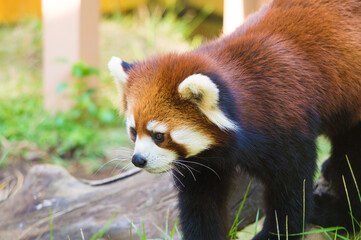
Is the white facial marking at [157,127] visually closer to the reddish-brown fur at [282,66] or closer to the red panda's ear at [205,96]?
the reddish-brown fur at [282,66]

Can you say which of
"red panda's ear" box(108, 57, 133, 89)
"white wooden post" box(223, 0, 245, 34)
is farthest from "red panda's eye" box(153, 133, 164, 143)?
"white wooden post" box(223, 0, 245, 34)

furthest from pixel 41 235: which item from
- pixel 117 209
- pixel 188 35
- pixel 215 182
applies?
pixel 188 35

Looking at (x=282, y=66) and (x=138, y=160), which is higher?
(x=282, y=66)

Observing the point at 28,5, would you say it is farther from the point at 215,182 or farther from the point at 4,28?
the point at 215,182

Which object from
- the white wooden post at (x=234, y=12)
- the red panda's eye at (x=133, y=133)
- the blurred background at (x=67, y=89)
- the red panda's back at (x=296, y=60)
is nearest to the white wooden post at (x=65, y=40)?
the blurred background at (x=67, y=89)

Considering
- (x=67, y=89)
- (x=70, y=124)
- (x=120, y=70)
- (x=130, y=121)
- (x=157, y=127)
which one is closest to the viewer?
(x=157, y=127)

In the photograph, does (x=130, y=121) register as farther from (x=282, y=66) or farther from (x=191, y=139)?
(x=282, y=66)

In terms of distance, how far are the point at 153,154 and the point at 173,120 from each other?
0.65 ft

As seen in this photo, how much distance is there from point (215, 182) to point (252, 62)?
72 cm

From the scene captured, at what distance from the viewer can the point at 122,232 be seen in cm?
339

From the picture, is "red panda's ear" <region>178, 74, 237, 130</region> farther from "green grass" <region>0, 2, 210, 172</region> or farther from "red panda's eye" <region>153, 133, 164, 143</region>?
"green grass" <region>0, 2, 210, 172</region>

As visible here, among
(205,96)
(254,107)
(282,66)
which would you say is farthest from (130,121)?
(282,66)

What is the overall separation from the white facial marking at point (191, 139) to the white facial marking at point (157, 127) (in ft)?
0.14

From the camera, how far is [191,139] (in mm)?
2562
